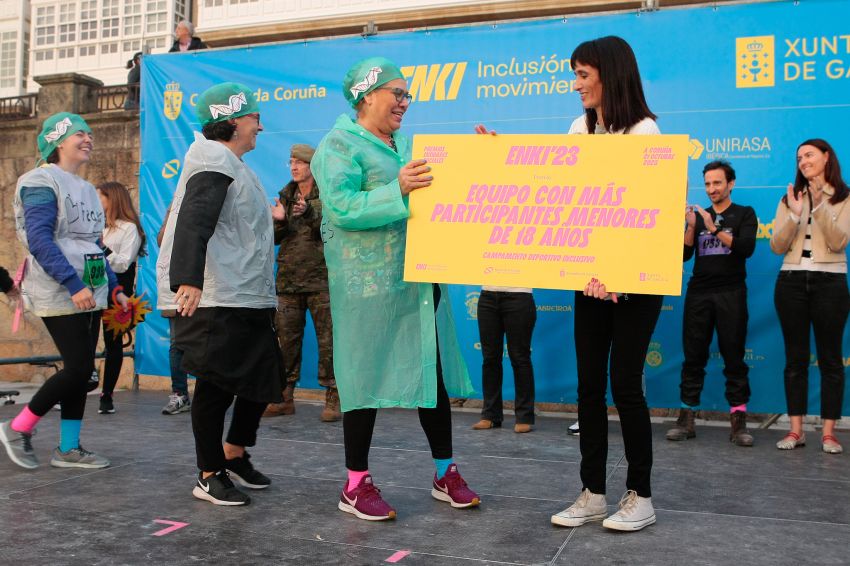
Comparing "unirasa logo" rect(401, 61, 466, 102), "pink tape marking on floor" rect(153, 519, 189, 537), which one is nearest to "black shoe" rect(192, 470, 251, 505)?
"pink tape marking on floor" rect(153, 519, 189, 537)

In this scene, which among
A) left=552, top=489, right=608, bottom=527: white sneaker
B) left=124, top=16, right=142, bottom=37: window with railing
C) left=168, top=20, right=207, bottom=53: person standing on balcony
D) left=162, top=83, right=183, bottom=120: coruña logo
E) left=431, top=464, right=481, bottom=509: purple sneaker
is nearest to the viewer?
left=552, top=489, right=608, bottom=527: white sneaker

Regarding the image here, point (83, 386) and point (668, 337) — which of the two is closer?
point (83, 386)

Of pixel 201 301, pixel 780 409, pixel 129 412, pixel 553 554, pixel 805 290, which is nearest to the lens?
pixel 553 554

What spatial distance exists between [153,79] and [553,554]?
247 inches

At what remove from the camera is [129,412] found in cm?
627

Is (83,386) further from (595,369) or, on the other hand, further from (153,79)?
(153,79)

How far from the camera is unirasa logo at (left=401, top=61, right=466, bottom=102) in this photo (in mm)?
6477

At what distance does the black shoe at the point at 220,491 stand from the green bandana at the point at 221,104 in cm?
152

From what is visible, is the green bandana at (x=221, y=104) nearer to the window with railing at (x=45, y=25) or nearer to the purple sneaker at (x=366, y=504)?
the purple sneaker at (x=366, y=504)

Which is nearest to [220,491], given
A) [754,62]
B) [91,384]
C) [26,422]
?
[26,422]

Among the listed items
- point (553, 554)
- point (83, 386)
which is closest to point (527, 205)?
point (553, 554)

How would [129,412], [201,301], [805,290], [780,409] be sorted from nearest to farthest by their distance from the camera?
[201,301]
[805,290]
[780,409]
[129,412]

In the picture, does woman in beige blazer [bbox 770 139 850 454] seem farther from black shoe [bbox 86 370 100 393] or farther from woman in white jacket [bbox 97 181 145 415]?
woman in white jacket [bbox 97 181 145 415]

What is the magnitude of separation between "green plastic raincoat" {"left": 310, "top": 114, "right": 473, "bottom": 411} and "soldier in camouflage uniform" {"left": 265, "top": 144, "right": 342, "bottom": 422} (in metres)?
2.70
